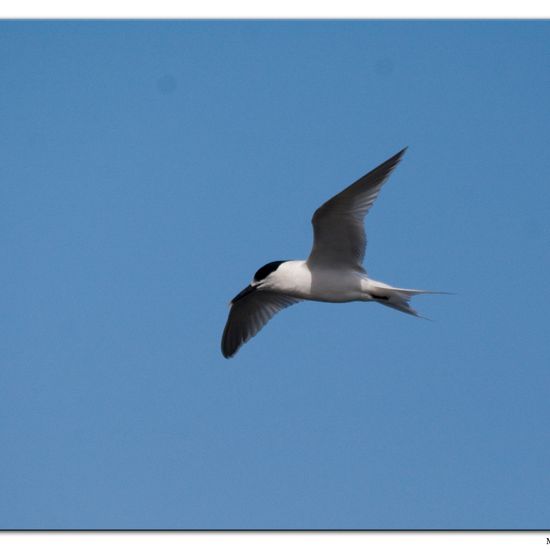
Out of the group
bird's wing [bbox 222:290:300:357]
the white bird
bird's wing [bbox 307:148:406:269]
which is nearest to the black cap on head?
the white bird

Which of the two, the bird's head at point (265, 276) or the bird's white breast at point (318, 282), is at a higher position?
the bird's head at point (265, 276)

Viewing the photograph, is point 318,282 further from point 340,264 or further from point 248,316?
point 248,316

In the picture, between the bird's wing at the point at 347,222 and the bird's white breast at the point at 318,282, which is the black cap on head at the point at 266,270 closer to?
the bird's white breast at the point at 318,282

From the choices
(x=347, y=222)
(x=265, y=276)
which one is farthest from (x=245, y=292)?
A: (x=347, y=222)

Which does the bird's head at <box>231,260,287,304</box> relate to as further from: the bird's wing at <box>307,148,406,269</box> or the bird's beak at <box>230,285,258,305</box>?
the bird's wing at <box>307,148,406,269</box>

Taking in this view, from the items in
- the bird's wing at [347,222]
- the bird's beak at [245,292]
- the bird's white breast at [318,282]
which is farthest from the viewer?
the bird's beak at [245,292]

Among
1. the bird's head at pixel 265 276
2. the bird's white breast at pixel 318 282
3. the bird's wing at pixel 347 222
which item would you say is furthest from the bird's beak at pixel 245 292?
the bird's wing at pixel 347 222

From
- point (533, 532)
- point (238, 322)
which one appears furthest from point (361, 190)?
point (533, 532)
